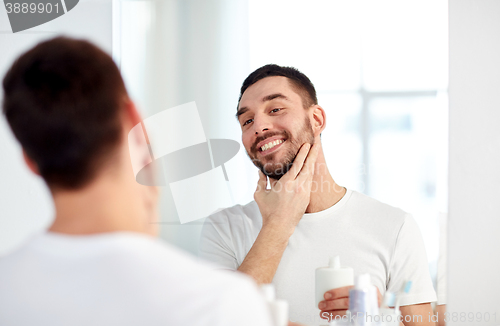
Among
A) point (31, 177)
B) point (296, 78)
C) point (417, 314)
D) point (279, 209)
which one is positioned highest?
point (296, 78)

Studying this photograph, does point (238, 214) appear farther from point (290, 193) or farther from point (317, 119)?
point (317, 119)

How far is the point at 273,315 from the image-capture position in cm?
67

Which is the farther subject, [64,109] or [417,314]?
[417,314]

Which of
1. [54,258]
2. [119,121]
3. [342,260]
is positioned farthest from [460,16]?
[54,258]

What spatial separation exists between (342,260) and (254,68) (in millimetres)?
553

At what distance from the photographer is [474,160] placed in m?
1.04

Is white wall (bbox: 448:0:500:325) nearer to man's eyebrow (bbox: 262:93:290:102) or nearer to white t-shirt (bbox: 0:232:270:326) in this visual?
man's eyebrow (bbox: 262:93:290:102)

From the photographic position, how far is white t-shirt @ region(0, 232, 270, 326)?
1.33 ft

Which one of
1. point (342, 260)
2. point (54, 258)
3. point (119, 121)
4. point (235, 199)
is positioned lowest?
point (342, 260)

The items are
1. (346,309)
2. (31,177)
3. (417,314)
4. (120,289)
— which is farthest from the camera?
(31,177)

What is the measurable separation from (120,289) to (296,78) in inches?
32.2

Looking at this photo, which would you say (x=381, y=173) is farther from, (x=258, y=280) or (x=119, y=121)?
(x=119, y=121)

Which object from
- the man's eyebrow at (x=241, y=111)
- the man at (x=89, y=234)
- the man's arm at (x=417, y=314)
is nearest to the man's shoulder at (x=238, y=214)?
the man's eyebrow at (x=241, y=111)

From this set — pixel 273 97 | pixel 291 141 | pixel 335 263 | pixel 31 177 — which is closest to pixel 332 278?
pixel 335 263
